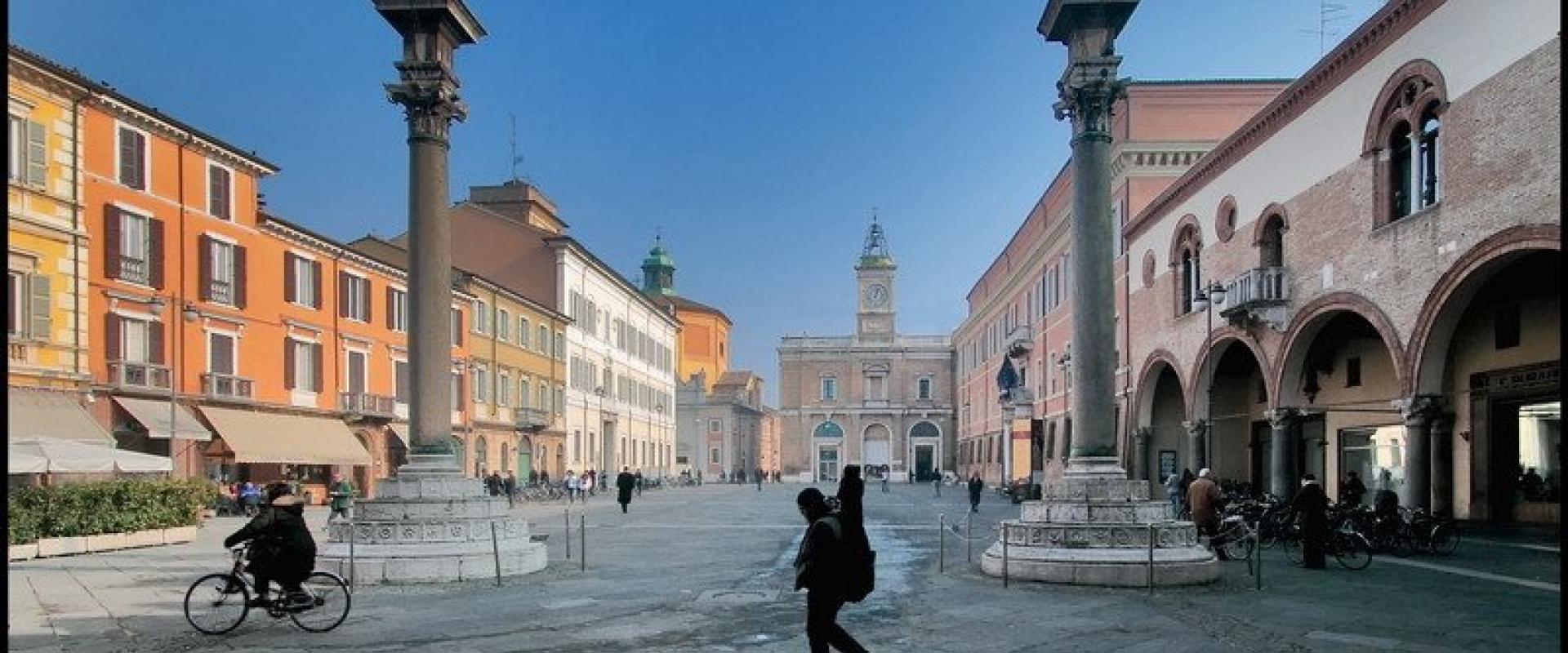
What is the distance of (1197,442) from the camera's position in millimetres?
31312

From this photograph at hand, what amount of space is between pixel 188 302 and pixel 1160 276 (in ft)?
89.4

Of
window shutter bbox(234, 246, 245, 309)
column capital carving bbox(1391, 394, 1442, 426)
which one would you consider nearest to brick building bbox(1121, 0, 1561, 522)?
column capital carving bbox(1391, 394, 1442, 426)

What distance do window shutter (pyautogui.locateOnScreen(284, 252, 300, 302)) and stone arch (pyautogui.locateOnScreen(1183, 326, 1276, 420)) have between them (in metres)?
26.4

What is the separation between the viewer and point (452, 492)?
48.7 ft

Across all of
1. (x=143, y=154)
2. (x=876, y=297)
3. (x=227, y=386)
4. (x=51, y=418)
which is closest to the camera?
(x=51, y=418)

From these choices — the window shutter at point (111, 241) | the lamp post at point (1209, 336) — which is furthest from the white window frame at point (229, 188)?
the lamp post at point (1209, 336)

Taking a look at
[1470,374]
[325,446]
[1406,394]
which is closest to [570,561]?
[1406,394]

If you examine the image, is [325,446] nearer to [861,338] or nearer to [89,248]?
[89,248]

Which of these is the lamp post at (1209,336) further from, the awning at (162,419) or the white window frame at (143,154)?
the white window frame at (143,154)

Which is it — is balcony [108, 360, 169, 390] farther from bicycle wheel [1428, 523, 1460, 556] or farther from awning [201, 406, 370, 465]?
bicycle wheel [1428, 523, 1460, 556]

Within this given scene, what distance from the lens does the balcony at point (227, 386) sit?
31062 mm

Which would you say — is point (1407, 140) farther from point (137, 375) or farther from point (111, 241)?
A: point (137, 375)

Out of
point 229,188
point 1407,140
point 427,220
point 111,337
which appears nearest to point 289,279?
point 229,188

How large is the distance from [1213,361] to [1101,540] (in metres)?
17.5
